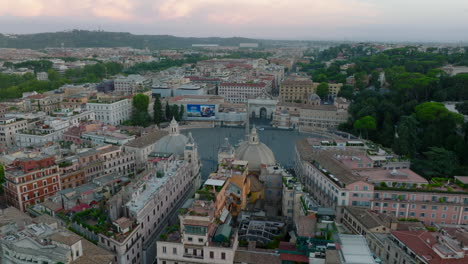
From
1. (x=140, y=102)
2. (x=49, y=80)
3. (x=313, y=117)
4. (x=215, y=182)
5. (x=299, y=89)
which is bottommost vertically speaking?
(x=313, y=117)

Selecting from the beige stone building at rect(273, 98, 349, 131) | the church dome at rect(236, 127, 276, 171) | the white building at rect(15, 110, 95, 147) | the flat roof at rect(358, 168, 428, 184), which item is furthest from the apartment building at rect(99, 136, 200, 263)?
the beige stone building at rect(273, 98, 349, 131)

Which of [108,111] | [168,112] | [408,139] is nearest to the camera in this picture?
[408,139]

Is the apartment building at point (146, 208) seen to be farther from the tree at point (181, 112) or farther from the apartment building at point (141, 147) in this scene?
the tree at point (181, 112)

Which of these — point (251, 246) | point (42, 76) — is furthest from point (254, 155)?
point (42, 76)

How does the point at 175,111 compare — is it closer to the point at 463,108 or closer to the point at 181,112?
the point at 181,112

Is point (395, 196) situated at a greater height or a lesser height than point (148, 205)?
lesser

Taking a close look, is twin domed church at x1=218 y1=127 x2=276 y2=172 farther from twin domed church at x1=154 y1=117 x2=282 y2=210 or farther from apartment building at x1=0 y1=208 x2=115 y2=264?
apartment building at x1=0 y1=208 x2=115 y2=264

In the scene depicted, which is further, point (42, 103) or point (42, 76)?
point (42, 76)

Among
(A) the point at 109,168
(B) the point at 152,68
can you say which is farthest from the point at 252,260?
(B) the point at 152,68
